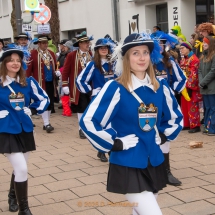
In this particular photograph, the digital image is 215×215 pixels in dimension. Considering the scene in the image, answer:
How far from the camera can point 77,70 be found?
375 inches

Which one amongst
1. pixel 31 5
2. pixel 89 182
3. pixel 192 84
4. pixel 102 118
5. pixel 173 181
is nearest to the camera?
pixel 102 118

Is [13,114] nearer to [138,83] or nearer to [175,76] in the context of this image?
[138,83]

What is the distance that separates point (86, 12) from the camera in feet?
67.0

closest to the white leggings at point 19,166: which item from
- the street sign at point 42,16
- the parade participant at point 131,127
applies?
the parade participant at point 131,127

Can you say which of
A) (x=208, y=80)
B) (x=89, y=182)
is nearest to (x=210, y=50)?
(x=208, y=80)

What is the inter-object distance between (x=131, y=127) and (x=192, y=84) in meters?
5.86

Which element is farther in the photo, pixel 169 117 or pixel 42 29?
pixel 42 29

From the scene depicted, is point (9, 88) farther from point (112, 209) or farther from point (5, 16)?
point (5, 16)

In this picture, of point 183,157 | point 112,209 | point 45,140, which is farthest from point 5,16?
point 112,209

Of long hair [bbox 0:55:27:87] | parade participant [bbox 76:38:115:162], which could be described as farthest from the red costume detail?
long hair [bbox 0:55:27:87]

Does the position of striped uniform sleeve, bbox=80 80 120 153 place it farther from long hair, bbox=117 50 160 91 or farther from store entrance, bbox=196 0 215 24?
store entrance, bbox=196 0 215 24

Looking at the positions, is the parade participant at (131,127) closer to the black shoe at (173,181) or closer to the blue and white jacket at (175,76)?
the black shoe at (173,181)

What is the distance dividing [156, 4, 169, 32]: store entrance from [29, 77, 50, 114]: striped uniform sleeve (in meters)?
11.7

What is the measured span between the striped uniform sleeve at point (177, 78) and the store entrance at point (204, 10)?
349 inches
